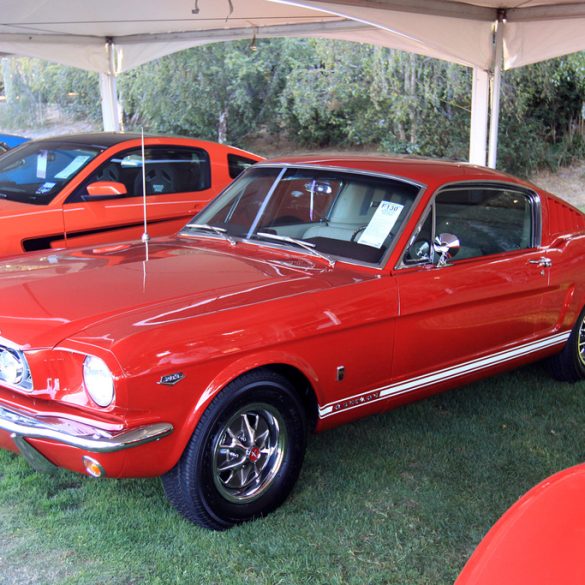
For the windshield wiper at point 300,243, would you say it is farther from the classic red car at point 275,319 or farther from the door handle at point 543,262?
the door handle at point 543,262

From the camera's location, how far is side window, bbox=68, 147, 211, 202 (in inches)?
267

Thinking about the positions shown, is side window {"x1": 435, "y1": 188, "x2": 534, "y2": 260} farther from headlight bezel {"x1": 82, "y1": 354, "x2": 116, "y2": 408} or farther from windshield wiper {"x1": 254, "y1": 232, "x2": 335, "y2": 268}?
headlight bezel {"x1": 82, "y1": 354, "x2": 116, "y2": 408}

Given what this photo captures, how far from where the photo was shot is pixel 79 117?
2588cm

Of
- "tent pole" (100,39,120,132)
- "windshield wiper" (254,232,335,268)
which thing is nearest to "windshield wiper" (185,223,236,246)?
"windshield wiper" (254,232,335,268)

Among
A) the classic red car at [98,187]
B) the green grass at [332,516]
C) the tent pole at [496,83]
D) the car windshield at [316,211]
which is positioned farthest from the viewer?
the tent pole at [496,83]

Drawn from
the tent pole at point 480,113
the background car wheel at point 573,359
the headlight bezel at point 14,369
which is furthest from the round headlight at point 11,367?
the tent pole at point 480,113

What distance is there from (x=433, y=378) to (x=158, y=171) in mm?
3968

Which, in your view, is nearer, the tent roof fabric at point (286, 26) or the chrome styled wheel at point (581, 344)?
the chrome styled wheel at point (581, 344)

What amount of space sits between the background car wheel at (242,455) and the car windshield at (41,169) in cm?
373

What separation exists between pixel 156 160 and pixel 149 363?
4.52 meters

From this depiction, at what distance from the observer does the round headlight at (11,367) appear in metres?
3.27

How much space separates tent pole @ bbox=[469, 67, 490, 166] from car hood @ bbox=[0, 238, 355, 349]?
229 inches

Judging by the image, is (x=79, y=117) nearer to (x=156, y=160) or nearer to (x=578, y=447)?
(x=156, y=160)

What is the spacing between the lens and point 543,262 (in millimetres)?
4781
